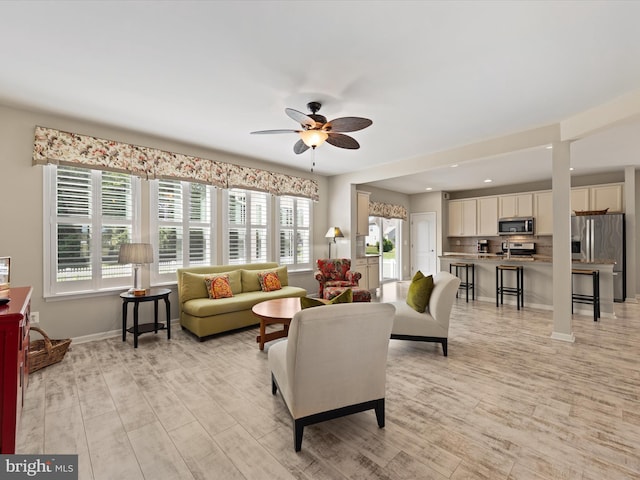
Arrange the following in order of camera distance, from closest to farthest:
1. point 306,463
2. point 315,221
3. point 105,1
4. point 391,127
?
point 306,463
point 105,1
point 391,127
point 315,221

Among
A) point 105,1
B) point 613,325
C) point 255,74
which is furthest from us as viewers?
point 613,325

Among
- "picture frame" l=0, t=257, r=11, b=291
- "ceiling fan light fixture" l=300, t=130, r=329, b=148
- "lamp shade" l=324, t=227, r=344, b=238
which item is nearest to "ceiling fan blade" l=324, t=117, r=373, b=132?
"ceiling fan light fixture" l=300, t=130, r=329, b=148

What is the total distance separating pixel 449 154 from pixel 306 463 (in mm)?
4509

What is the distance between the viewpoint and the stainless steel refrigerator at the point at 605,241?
234 inches

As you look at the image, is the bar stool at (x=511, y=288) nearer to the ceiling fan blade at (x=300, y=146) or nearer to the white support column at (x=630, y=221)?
the white support column at (x=630, y=221)

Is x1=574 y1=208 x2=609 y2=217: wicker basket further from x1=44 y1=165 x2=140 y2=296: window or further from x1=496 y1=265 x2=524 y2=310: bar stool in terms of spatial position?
x1=44 y1=165 x2=140 y2=296: window

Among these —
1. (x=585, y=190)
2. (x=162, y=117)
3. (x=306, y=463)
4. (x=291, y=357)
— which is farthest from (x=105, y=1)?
(x=585, y=190)

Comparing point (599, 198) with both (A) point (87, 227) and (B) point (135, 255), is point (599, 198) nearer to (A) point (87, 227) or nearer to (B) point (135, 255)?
(B) point (135, 255)

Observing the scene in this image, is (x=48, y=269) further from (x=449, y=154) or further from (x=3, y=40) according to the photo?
(x=449, y=154)

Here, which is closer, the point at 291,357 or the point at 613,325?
the point at 291,357

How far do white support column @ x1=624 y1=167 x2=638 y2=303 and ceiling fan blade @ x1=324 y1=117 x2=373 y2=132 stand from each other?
20.6 ft

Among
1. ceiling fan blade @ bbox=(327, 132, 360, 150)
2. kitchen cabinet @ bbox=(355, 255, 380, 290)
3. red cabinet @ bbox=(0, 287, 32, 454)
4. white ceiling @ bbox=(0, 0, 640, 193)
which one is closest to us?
red cabinet @ bbox=(0, 287, 32, 454)

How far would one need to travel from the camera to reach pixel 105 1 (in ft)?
6.13

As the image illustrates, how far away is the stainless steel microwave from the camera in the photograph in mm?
7340
